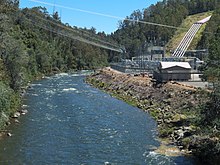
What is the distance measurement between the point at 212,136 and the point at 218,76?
353cm

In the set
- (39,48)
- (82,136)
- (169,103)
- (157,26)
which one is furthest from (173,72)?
(157,26)

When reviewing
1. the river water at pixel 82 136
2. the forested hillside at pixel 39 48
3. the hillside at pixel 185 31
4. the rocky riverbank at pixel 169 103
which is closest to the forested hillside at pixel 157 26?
the hillside at pixel 185 31

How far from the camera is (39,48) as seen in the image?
81750 mm

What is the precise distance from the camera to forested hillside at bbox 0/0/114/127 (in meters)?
35.5

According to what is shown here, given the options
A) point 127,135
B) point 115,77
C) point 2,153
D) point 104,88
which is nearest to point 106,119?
point 127,135

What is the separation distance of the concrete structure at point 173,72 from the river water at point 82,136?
10196 mm

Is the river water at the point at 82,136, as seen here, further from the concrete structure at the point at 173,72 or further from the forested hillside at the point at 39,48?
the concrete structure at the point at 173,72

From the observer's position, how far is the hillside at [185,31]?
99.5 meters

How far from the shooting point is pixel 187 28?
379ft

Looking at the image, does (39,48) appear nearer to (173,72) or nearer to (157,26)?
(173,72)

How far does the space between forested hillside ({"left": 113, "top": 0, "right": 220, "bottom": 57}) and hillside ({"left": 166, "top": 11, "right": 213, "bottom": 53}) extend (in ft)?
4.98

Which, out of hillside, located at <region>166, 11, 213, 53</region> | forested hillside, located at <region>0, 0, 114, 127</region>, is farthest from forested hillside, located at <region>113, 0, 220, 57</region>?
forested hillside, located at <region>0, 0, 114, 127</region>

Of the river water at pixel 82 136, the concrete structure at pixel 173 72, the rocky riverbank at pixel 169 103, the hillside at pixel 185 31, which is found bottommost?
the river water at pixel 82 136

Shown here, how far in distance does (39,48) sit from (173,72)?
42.0 meters
